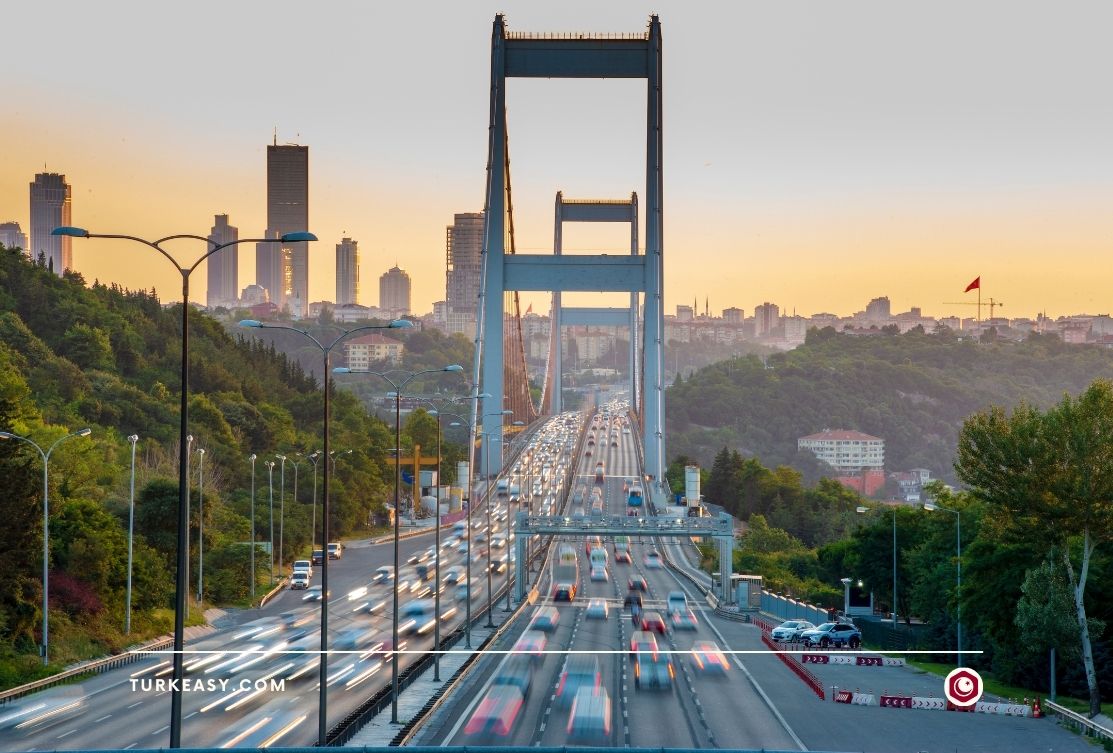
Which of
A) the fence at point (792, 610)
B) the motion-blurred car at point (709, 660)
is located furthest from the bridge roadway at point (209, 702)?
the fence at point (792, 610)

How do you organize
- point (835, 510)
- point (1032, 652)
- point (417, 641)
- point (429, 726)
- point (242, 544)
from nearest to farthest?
1. point (429, 726)
2. point (1032, 652)
3. point (417, 641)
4. point (242, 544)
5. point (835, 510)

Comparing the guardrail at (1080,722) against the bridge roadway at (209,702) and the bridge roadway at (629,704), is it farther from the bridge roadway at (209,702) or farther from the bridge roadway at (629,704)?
the bridge roadway at (209,702)

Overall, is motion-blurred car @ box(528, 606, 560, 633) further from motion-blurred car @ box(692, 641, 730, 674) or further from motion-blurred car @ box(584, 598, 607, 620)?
motion-blurred car @ box(692, 641, 730, 674)

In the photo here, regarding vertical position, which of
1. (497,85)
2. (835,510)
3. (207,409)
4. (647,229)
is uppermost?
(497,85)

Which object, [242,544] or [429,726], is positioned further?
[242,544]

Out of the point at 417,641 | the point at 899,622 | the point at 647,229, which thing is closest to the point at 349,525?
the point at 647,229

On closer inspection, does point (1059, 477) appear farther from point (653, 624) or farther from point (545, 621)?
point (545, 621)

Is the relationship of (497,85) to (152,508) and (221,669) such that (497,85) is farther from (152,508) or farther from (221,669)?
(221,669)
